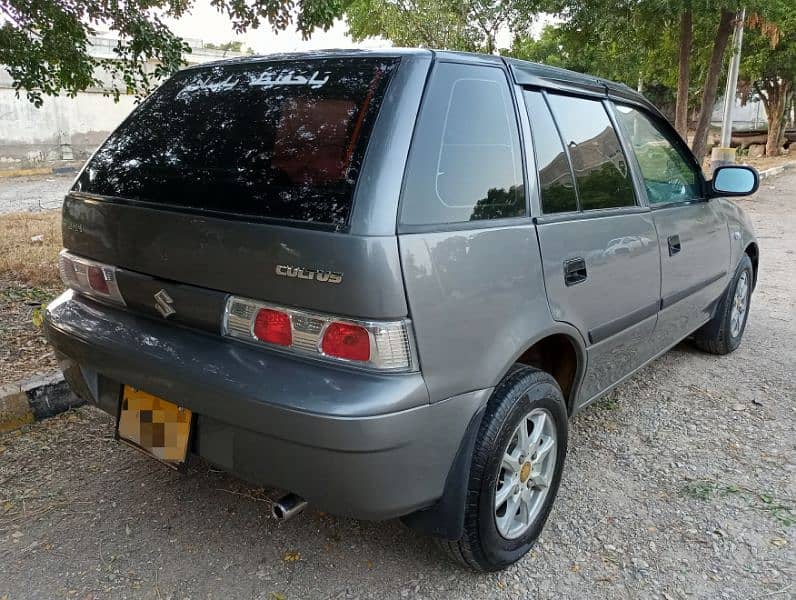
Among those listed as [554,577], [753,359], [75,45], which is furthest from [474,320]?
[75,45]

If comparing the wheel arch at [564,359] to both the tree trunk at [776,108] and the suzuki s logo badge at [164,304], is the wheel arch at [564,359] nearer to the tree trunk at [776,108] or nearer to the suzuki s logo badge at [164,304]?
the suzuki s logo badge at [164,304]

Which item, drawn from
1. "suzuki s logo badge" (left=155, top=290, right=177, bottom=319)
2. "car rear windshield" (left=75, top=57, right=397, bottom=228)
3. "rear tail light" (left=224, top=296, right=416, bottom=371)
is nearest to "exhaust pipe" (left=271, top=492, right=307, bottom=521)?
"rear tail light" (left=224, top=296, right=416, bottom=371)

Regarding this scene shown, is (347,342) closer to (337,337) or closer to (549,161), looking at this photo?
(337,337)

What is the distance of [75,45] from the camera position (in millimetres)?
4301

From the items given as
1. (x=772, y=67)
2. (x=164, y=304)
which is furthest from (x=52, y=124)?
(x=772, y=67)

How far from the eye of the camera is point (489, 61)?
232 cm

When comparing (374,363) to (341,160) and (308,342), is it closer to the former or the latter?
(308,342)

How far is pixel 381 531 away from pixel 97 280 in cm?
142

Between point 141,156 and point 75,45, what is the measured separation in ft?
8.28

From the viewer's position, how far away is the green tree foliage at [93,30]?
4.00m

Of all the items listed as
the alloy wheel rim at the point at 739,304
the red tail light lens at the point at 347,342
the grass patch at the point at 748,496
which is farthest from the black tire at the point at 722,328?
the red tail light lens at the point at 347,342

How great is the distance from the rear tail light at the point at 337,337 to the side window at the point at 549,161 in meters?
0.92

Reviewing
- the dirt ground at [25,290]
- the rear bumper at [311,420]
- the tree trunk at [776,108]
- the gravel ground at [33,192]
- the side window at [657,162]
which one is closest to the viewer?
the rear bumper at [311,420]

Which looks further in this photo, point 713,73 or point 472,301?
point 713,73
